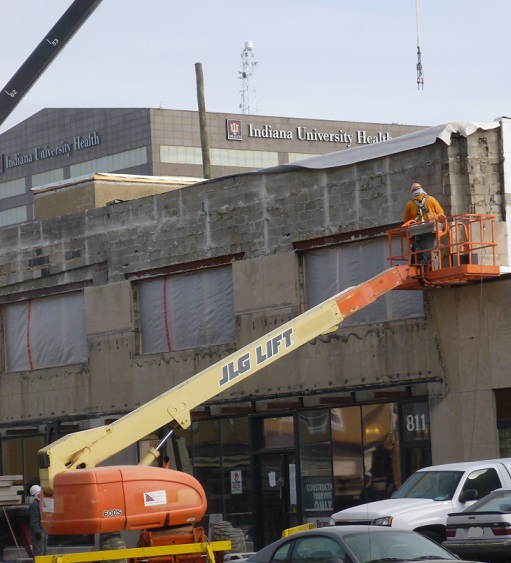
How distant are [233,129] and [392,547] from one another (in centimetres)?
8142

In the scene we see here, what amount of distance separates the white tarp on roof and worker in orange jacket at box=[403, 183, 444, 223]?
4.96 ft

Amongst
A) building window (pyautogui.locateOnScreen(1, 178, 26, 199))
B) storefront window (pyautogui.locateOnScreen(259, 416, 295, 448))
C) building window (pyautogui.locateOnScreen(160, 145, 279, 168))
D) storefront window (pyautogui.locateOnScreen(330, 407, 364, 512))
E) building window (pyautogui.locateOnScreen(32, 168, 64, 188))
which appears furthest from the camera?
building window (pyautogui.locateOnScreen(1, 178, 26, 199))

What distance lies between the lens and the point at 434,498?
822 inches

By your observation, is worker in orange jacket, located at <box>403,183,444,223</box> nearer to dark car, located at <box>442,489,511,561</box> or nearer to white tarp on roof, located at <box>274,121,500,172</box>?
white tarp on roof, located at <box>274,121,500,172</box>

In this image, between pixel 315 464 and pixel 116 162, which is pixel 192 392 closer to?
pixel 315 464

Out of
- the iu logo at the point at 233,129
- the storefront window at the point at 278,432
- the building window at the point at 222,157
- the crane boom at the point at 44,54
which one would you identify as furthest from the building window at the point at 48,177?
the storefront window at the point at 278,432

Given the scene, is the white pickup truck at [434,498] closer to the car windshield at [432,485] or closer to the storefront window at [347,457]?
the car windshield at [432,485]

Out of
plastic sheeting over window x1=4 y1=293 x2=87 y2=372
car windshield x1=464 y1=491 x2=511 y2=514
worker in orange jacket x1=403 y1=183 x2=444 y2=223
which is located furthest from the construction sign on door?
car windshield x1=464 y1=491 x2=511 y2=514

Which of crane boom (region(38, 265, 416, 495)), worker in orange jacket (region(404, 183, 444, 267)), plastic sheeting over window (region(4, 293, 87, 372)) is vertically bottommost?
crane boom (region(38, 265, 416, 495))

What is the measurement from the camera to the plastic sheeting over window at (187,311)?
3136 cm

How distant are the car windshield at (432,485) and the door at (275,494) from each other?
785cm

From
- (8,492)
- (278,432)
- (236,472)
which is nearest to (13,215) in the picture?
(8,492)

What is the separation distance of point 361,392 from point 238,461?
4340 mm

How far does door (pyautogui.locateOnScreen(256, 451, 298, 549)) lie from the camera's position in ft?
96.5
